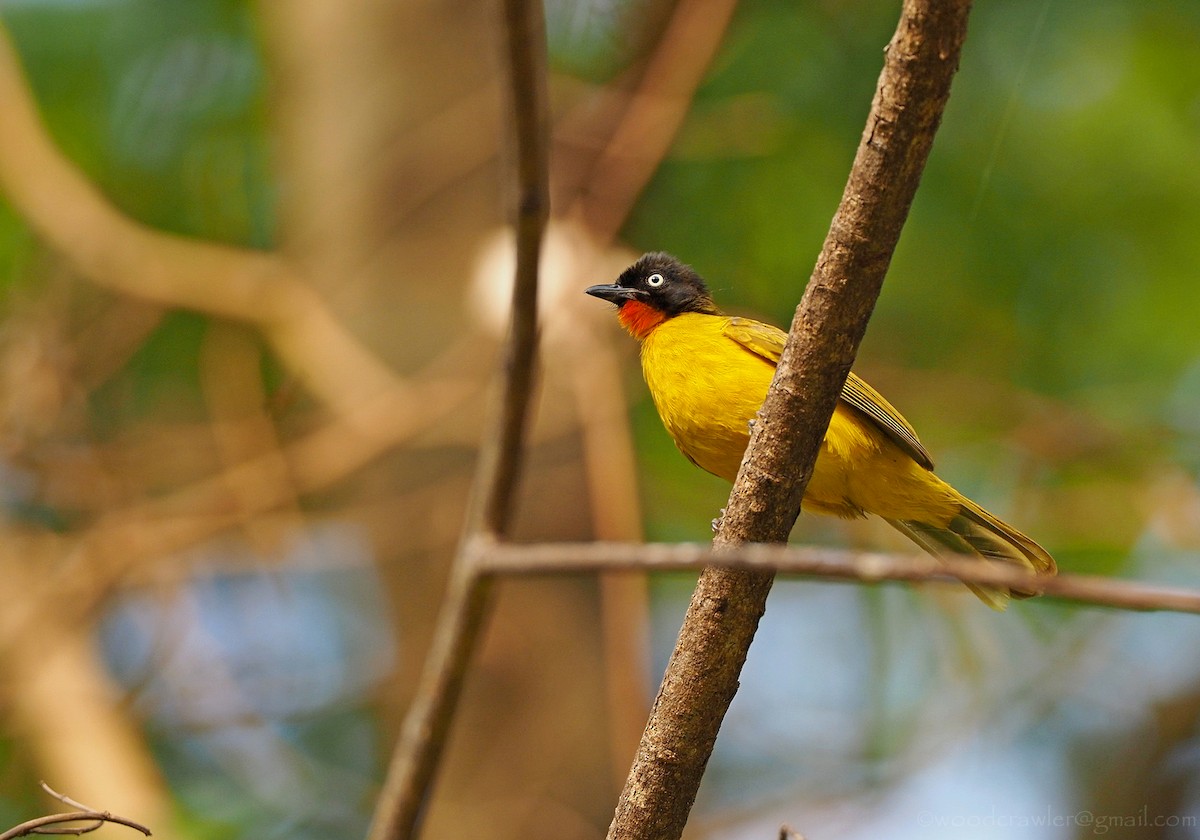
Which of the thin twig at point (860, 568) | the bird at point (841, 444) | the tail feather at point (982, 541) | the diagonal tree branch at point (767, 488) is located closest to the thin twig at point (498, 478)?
the thin twig at point (860, 568)

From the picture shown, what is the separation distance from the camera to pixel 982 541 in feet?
13.6

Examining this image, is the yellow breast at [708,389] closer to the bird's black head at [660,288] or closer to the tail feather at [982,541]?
the bird's black head at [660,288]

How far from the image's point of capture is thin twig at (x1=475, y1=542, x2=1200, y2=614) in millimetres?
1061

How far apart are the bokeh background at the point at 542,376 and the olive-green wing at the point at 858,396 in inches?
63.5

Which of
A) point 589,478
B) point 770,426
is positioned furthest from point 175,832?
point 770,426

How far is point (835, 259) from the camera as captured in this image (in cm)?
212

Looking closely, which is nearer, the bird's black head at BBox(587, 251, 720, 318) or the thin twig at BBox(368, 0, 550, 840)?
the thin twig at BBox(368, 0, 550, 840)

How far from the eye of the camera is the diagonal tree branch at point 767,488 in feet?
6.75

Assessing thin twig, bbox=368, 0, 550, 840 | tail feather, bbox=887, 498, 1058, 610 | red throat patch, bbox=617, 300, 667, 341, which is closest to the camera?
thin twig, bbox=368, 0, 550, 840

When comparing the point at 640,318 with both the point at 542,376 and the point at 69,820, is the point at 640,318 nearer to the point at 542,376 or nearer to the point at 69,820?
the point at 542,376

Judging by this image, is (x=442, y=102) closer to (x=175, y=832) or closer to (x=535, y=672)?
(x=535, y=672)

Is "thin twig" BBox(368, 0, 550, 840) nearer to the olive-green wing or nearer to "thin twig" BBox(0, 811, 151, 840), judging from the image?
"thin twig" BBox(0, 811, 151, 840)

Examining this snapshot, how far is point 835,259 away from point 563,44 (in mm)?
4582

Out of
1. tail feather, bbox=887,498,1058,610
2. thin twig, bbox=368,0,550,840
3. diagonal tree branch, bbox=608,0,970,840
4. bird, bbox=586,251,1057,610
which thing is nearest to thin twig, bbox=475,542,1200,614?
thin twig, bbox=368,0,550,840
